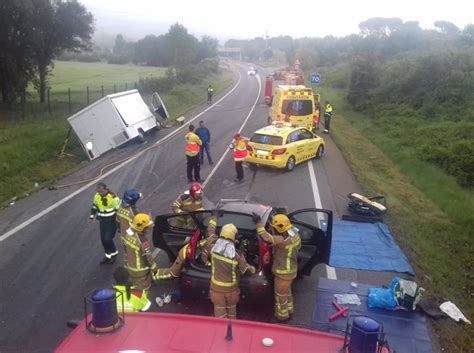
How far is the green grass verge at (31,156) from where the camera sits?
13663 mm

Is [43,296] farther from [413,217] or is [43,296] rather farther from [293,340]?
[413,217]

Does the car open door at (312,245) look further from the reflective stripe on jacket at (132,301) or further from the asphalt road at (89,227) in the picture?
the reflective stripe on jacket at (132,301)

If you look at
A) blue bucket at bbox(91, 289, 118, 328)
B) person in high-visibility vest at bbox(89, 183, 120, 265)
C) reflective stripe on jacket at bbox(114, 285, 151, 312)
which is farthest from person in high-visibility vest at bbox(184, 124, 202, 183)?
blue bucket at bbox(91, 289, 118, 328)

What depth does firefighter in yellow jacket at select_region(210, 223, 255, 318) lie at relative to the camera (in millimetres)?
5953

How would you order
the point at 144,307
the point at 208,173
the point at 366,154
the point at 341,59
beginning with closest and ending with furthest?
the point at 144,307, the point at 208,173, the point at 366,154, the point at 341,59

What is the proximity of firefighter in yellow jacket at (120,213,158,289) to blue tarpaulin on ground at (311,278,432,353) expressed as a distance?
2.65 m

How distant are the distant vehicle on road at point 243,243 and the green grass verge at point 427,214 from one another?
2.15 meters

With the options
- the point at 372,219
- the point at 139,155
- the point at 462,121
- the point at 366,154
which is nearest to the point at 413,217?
the point at 372,219

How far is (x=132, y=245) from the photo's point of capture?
22.6ft

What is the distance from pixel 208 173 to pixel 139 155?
3.63 m

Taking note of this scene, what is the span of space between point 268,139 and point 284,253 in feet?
31.2

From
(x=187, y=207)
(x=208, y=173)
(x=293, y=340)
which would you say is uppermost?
(x=293, y=340)

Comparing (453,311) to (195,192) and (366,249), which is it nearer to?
(366,249)

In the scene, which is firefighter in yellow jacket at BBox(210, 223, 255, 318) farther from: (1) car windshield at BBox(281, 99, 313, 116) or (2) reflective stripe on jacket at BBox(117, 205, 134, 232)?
(1) car windshield at BBox(281, 99, 313, 116)
